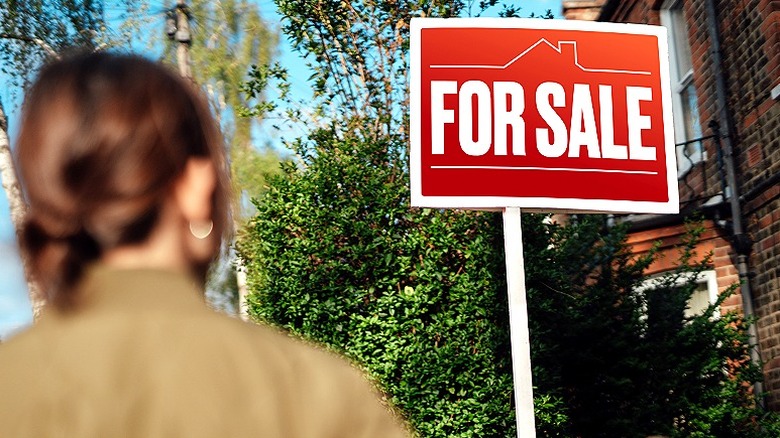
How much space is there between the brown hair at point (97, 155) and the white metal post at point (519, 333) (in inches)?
201

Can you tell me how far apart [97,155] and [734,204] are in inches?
415

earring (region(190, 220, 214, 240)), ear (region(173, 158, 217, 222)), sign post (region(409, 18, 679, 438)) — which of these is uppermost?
sign post (region(409, 18, 679, 438))

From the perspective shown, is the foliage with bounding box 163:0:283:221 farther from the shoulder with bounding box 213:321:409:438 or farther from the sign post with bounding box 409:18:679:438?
the shoulder with bounding box 213:321:409:438

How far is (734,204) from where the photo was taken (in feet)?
35.6

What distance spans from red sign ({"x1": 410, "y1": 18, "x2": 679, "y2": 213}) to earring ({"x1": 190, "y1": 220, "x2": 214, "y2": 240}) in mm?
5430

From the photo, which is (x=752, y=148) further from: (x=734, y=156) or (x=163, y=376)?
(x=163, y=376)

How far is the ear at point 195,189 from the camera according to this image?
46.3 inches

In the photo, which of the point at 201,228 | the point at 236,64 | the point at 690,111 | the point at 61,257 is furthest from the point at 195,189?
the point at 236,64

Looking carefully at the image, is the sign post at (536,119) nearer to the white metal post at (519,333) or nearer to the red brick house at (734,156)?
the white metal post at (519,333)

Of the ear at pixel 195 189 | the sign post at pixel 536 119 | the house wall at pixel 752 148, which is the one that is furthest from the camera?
the house wall at pixel 752 148

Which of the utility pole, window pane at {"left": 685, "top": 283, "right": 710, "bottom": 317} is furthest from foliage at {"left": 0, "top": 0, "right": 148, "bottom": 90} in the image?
window pane at {"left": 685, "top": 283, "right": 710, "bottom": 317}

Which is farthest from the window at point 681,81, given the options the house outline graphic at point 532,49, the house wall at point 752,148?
the house outline graphic at point 532,49

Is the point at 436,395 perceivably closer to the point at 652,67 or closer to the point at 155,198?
the point at 652,67

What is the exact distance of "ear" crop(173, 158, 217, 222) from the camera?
118cm
